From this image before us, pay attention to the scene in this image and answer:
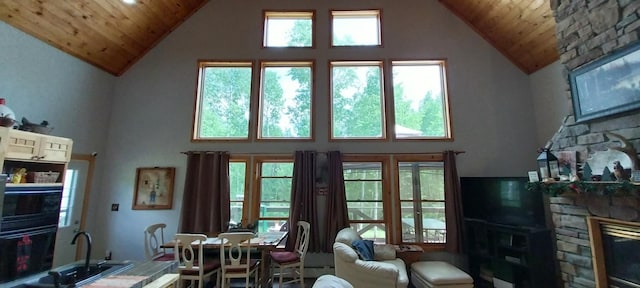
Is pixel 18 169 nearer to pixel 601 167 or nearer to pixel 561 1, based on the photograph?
pixel 601 167

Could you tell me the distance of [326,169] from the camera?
194 inches

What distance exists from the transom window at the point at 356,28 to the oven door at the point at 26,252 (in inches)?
207

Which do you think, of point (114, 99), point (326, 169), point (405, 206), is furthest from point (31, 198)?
point (405, 206)

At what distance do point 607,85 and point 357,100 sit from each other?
3.35 metres

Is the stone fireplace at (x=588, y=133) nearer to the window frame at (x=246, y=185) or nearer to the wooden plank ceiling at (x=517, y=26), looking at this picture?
the wooden plank ceiling at (x=517, y=26)

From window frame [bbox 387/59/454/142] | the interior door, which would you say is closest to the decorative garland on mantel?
window frame [bbox 387/59/454/142]

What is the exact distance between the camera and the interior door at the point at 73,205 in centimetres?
444

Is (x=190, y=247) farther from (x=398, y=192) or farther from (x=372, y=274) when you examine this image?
(x=398, y=192)

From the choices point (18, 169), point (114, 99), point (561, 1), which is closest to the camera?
point (18, 169)

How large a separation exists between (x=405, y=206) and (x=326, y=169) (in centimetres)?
158

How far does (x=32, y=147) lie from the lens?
328cm

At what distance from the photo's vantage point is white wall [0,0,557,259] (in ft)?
16.1

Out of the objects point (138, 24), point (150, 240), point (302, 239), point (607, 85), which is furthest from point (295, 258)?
point (138, 24)

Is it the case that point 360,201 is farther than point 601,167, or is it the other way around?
point 360,201
